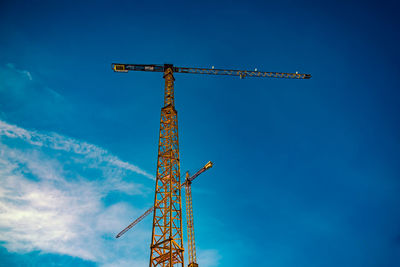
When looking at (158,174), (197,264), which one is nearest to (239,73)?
(158,174)

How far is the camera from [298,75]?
55.3 m

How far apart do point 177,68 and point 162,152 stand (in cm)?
1896

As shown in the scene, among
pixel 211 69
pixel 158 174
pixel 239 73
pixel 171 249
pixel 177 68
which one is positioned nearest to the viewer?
pixel 171 249

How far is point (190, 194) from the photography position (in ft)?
178

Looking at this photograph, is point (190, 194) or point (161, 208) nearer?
point (161, 208)

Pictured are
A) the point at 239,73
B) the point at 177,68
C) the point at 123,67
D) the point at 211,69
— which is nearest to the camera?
the point at 123,67

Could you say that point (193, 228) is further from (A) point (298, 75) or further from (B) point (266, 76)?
(A) point (298, 75)

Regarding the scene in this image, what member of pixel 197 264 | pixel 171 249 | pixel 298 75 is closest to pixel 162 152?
pixel 171 249

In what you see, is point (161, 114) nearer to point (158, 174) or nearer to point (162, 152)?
point (162, 152)

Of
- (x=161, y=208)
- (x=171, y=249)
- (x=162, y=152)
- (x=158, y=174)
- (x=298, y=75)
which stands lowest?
(x=171, y=249)

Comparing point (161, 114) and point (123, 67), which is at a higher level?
point (123, 67)

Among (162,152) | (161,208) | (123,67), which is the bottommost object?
(161,208)

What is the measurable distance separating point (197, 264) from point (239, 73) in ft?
120

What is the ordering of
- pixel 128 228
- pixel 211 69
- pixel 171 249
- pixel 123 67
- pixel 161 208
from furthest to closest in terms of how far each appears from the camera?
1. pixel 128 228
2. pixel 211 69
3. pixel 123 67
4. pixel 161 208
5. pixel 171 249
